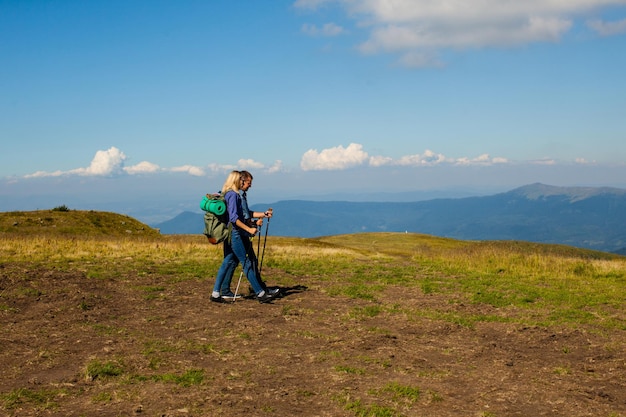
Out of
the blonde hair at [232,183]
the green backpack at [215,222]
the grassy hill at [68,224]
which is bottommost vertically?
the grassy hill at [68,224]

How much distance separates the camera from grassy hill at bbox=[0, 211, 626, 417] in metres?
7.42

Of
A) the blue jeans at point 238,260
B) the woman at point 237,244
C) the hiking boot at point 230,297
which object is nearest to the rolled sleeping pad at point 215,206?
the woman at point 237,244

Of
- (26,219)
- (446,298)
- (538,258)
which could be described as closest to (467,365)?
(446,298)

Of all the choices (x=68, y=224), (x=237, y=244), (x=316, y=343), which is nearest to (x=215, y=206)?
(x=237, y=244)

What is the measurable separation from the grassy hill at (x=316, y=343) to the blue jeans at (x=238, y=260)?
27.0 inches

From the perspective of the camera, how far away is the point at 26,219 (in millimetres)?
40344

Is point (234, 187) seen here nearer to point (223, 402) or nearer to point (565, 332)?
point (223, 402)

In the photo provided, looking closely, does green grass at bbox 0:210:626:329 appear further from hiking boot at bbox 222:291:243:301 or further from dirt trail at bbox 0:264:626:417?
hiking boot at bbox 222:291:243:301

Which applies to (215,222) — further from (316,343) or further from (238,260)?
(316,343)

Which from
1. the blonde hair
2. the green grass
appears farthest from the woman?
the green grass

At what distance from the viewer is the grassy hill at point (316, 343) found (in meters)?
7.42

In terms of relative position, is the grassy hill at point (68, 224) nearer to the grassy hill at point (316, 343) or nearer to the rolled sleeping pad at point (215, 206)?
the grassy hill at point (316, 343)

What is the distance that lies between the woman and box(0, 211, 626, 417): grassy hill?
587mm

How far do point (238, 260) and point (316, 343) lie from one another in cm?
475
